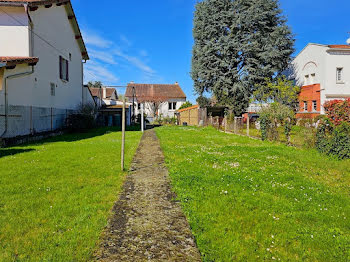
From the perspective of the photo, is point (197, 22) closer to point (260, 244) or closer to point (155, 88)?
point (155, 88)

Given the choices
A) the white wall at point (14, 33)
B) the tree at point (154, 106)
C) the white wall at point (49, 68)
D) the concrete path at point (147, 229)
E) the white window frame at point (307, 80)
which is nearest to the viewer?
the concrete path at point (147, 229)

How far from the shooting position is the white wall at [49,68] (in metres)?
11.8

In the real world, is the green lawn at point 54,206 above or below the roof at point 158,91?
below

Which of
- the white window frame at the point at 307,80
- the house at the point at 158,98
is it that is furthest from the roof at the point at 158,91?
the white window frame at the point at 307,80

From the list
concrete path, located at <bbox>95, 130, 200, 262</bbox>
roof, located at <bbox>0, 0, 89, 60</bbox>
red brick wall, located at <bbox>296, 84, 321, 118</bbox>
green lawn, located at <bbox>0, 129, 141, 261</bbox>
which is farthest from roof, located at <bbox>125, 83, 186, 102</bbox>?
concrete path, located at <bbox>95, 130, 200, 262</bbox>

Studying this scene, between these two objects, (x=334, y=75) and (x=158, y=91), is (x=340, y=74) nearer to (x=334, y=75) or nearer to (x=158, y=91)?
(x=334, y=75)

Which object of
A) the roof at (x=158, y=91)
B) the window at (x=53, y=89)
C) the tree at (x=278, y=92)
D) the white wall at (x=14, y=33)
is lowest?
the window at (x=53, y=89)

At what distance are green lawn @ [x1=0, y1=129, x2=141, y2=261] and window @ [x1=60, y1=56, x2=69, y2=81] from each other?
1187 cm

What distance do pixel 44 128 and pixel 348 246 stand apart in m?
15.2

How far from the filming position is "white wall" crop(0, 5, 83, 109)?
38.6ft

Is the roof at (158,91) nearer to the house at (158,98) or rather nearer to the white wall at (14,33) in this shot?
the house at (158,98)

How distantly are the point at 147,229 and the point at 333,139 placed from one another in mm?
7803

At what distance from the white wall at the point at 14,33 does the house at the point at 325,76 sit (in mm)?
24963

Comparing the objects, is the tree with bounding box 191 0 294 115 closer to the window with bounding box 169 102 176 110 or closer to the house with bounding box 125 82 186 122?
the house with bounding box 125 82 186 122
